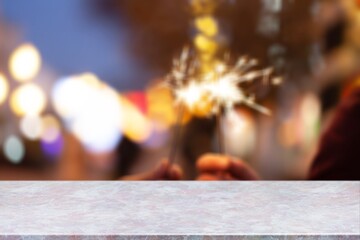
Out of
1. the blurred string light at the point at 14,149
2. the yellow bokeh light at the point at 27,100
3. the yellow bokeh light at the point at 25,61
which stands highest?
the yellow bokeh light at the point at 25,61

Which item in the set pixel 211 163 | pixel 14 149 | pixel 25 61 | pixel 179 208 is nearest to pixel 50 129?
pixel 14 149

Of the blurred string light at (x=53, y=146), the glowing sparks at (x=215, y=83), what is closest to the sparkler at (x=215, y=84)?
the glowing sparks at (x=215, y=83)

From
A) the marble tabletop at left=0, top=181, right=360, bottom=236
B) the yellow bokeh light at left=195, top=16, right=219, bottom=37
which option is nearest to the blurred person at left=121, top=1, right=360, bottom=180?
the yellow bokeh light at left=195, top=16, right=219, bottom=37

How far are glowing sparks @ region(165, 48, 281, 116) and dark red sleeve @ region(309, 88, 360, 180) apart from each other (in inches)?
9.9

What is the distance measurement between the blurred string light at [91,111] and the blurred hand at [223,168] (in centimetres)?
31

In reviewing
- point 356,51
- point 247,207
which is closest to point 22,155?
point 356,51

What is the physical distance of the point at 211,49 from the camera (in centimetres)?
217

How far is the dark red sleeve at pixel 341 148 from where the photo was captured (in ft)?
7.25

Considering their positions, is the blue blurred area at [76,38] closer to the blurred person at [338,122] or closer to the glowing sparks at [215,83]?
the glowing sparks at [215,83]

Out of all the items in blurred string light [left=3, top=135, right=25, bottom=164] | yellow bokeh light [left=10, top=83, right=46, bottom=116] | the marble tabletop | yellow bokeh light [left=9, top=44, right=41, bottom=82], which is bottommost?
blurred string light [left=3, top=135, right=25, bottom=164]

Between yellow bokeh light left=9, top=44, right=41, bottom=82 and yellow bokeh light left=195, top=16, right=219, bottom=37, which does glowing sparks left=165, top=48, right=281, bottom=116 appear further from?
yellow bokeh light left=9, top=44, right=41, bottom=82

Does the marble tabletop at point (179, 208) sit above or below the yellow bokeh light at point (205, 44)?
above

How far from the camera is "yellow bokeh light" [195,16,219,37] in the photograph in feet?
7.09

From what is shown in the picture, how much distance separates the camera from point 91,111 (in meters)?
2.18
